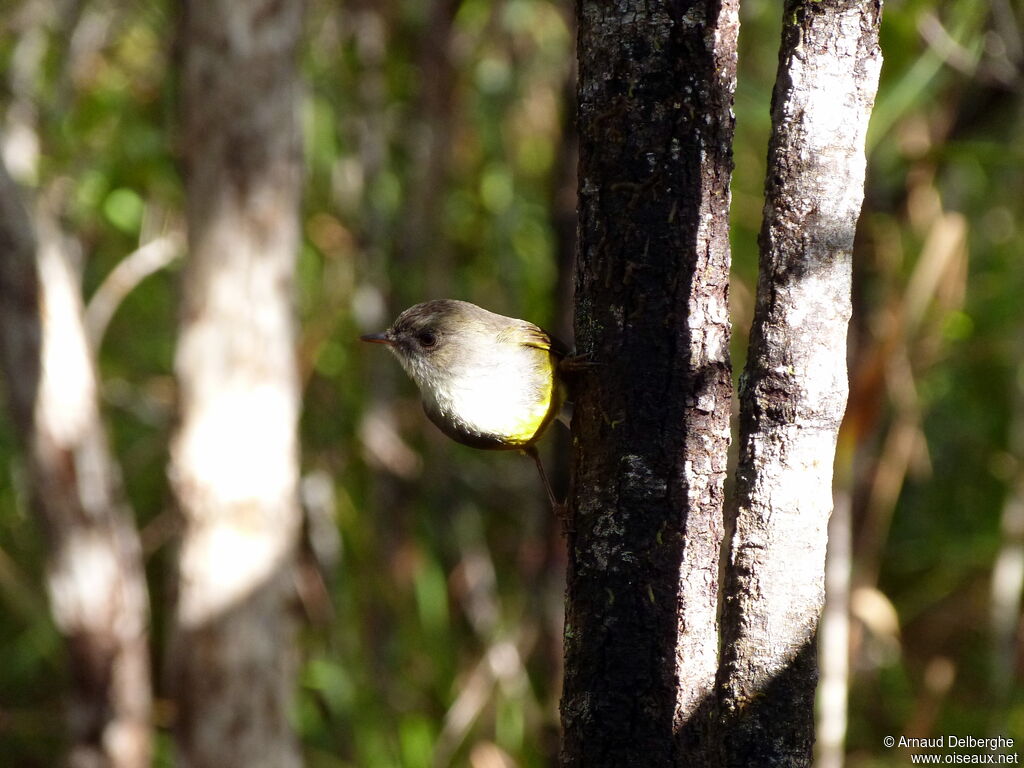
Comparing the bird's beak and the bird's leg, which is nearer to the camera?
the bird's leg

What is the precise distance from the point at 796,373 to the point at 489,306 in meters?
5.17

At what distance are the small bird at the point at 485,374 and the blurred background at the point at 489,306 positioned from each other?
150cm

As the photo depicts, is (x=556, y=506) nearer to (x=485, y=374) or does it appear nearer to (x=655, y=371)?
(x=485, y=374)

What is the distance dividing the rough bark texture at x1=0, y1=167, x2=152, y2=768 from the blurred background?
0.98ft

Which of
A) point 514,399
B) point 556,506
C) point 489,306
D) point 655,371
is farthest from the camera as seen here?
point 489,306

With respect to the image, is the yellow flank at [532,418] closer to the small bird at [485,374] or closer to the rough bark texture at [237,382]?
the small bird at [485,374]

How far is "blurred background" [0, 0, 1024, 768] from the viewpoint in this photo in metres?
4.63

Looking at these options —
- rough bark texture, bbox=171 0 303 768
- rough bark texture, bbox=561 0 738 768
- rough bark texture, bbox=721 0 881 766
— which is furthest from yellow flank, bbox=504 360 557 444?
rough bark texture, bbox=171 0 303 768

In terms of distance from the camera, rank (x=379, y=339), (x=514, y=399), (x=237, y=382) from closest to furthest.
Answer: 1. (x=514, y=399)
2. (x=379, y=339)
3. (x=237, y=382)

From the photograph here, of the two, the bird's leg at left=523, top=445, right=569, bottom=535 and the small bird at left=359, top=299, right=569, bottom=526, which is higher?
the small bird at left=359, top=299, right=569, bottom=526

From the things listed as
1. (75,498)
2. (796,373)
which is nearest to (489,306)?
(75,498)

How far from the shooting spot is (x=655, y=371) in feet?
5.86

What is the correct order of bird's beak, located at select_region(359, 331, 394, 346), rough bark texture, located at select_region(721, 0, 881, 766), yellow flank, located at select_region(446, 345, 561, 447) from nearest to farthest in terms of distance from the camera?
rough bark texture, located at select_region(721, 0, 881, 766) → yellow flank, located at select_region(446, 345, 561, 447) → bird's beak, located at select_region(359, 331, 394, 346)

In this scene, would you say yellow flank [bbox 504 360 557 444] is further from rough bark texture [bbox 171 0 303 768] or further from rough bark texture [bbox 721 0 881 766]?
rough bark texture [bbox 171 0 303 768]
